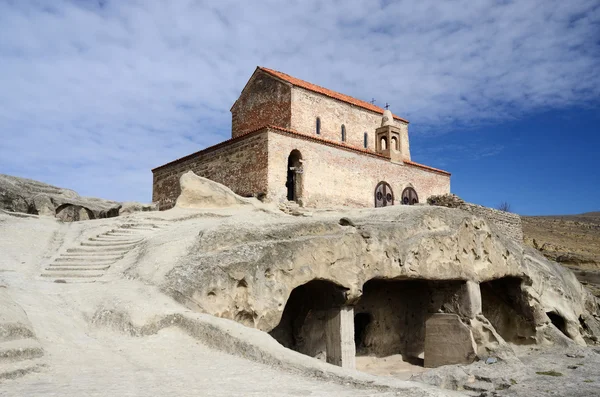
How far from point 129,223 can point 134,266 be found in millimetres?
4195

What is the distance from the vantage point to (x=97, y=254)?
33.0ft

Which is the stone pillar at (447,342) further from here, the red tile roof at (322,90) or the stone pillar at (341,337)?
the red tile roof at (322,90)

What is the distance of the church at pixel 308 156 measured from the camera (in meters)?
20.9

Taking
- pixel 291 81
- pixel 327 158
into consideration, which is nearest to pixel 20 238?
pixel 327 158

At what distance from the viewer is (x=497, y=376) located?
848 cm

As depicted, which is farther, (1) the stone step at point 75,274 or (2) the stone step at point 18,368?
(1) the stone step at point 75,274

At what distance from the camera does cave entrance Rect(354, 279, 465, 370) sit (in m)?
11.4

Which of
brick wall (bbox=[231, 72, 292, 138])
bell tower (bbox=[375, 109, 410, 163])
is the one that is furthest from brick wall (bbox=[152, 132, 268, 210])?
bell tower (bbox=[375, 109, 410, 163])

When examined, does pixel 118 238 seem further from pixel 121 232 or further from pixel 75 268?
pixel 75 268

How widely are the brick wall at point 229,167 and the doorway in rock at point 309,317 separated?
10.4m

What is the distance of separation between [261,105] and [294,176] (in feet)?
18.9

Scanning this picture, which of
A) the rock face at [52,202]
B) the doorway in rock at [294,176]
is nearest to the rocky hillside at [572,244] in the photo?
the doorway in rock at [294,176]

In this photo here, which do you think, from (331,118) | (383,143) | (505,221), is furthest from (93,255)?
(505,221)

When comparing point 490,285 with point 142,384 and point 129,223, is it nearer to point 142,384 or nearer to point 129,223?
point 129,223
